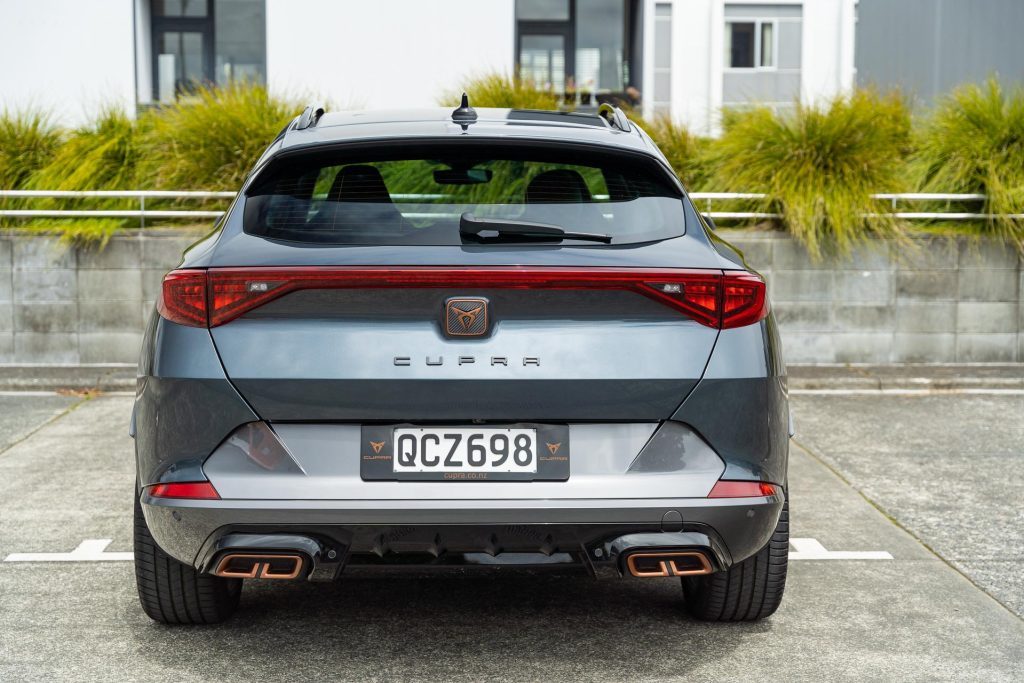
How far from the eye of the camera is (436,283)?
3398 mm

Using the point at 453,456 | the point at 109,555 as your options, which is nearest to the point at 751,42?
the point at 109,555

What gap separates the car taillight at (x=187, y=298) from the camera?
3461 millimetres

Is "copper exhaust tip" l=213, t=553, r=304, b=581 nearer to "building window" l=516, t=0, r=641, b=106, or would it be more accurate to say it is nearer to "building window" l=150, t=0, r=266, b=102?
"building window" l=150, t=0, r=266, b=102

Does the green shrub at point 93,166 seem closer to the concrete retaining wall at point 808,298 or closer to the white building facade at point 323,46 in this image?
the concrete retaining wall at point 808,298

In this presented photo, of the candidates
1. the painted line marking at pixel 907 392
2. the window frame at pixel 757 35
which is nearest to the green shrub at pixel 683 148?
the painted line marking at pixel 907 392

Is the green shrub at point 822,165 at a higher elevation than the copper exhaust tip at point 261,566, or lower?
higher

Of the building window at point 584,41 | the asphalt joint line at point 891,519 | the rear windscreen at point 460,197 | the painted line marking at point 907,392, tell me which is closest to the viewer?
the rear windscreen at point 460,197

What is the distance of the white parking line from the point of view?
199 inches

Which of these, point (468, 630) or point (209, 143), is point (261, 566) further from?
point (209, 143)

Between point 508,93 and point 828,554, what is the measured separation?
7275 millimetres

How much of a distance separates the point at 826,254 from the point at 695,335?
23.6 ft

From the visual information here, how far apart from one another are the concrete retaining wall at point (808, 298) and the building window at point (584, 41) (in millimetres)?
12795

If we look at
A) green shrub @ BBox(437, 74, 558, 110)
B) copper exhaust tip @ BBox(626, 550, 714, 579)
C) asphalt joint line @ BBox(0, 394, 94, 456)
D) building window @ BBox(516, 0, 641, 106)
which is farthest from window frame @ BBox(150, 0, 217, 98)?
copper exhaust tip @ BBox(626, 550, 714, 579)

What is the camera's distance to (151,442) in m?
3.57
